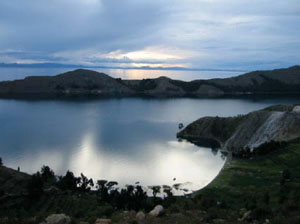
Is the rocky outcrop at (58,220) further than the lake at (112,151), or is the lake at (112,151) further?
the lake at (112,151)

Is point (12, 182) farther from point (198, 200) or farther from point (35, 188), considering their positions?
point (198, 200)

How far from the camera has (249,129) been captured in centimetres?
5128

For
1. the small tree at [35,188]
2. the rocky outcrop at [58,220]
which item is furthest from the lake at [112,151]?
the rocky outcrop at [58,220]

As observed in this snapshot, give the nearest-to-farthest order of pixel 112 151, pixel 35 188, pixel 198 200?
1. pixel 198 200
2. pixel 35 188
3. pixel 112 151

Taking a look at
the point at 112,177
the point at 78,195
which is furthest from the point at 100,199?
the point at 112,177

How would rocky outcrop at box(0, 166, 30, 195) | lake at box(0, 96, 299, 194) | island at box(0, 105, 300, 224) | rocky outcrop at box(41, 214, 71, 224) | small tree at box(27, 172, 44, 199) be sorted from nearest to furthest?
1. rocky outcrop at box(41, 214, 71, 224)
2. island at box(0, 105, 300, 224)
3. small tree at box(27, 172, 44, 199)
4. rocky outcrop at box(0, 166, 30, 195)
5. lake at box(0, 96, 299, 194)

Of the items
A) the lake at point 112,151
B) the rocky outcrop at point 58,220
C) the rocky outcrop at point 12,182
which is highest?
the rocky outcrop at point 58,220

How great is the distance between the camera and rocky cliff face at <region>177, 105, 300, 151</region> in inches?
1804

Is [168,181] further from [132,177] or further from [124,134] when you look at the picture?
[124,134]

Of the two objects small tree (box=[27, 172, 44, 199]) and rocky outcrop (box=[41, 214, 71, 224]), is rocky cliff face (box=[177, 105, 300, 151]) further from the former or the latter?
rocky outcrop (box=[41, 214, 71, 224])

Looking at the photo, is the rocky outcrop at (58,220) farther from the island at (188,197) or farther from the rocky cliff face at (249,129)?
the rocky cliff face at (249,129)

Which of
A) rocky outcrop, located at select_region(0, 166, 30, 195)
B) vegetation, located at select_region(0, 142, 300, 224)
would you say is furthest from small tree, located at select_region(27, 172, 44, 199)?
rocky outcrop, located at select_region(0, 166, 30, 195)

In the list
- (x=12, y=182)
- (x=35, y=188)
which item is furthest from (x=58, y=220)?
(x=12, y=182)

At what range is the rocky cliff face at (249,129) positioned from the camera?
45.8 meters
